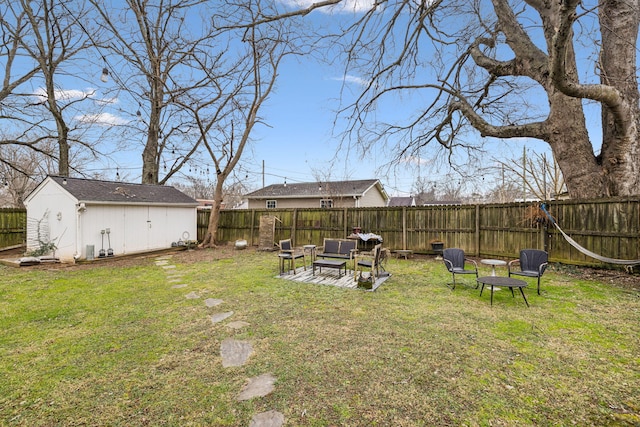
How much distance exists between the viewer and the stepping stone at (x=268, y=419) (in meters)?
2.09

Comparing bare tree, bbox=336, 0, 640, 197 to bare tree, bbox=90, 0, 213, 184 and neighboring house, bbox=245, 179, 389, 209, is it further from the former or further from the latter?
neighboring house, bbox=245, 179, 389, 209

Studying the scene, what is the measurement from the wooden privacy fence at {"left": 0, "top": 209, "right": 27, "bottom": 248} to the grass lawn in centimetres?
768

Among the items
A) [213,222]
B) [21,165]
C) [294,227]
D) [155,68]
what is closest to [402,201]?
[294,227]

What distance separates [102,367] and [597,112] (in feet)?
34.7

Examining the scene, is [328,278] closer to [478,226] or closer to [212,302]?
[212,302]

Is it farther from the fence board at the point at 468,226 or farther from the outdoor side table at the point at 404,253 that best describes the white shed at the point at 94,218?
the outdoor side table at the point at 404,253

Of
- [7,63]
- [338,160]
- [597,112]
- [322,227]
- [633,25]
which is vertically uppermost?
[7,63]

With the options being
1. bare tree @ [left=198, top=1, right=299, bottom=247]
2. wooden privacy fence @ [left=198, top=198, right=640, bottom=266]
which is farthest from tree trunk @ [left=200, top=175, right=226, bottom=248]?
wooden privacy fence @ [left=198, top=198, right=640, bottom=266]

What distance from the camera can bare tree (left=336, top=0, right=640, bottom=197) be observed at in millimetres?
5920

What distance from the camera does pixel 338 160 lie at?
752 cm

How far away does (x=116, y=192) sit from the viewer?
10312 millimetres

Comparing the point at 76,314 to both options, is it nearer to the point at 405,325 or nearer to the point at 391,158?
the point at 405,325

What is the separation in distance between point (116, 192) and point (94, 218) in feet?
4.61

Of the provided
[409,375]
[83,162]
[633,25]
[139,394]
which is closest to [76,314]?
[139,394]
